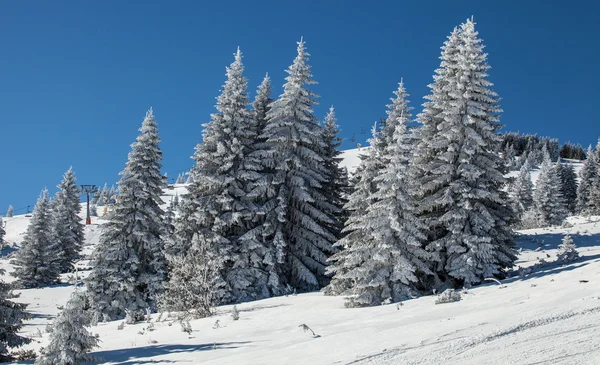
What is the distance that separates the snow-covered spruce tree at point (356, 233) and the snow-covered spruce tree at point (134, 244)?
484 inches

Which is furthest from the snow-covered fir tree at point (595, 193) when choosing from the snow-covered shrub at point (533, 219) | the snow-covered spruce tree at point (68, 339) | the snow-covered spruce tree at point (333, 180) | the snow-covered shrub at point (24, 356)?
the snow-covered spruce tree at point (68, 339)

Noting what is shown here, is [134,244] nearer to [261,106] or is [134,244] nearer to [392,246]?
[261,106]

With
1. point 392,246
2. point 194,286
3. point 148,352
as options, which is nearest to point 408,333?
point 148,352

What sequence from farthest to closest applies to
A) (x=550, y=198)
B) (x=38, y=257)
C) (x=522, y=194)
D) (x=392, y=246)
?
(x=522, y=194) < (x=550, y=198) < (x=38, y=257) < (x=392, y=246)

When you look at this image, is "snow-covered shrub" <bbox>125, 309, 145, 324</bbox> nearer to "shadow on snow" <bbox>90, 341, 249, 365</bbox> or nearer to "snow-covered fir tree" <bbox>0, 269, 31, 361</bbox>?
"snow-covered fir tree" <bbox>0, 269, 31, 361</bbox>

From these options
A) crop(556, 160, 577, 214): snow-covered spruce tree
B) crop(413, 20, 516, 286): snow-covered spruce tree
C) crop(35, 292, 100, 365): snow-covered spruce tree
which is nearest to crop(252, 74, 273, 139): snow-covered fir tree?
crop(413, 20, 516, 286): snow-covered spruce tree

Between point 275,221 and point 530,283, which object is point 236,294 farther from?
point 530,283

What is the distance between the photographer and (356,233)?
22812mm

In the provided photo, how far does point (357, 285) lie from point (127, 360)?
9.26 metres

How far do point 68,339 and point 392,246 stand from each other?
39.4 ft

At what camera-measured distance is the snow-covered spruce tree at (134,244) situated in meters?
29.8

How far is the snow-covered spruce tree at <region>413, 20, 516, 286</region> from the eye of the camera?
22.2 metres

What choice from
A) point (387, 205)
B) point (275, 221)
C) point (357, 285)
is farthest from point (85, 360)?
point (275, 221)

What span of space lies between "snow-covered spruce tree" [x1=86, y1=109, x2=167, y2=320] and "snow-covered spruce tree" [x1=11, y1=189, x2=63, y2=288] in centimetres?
2209
